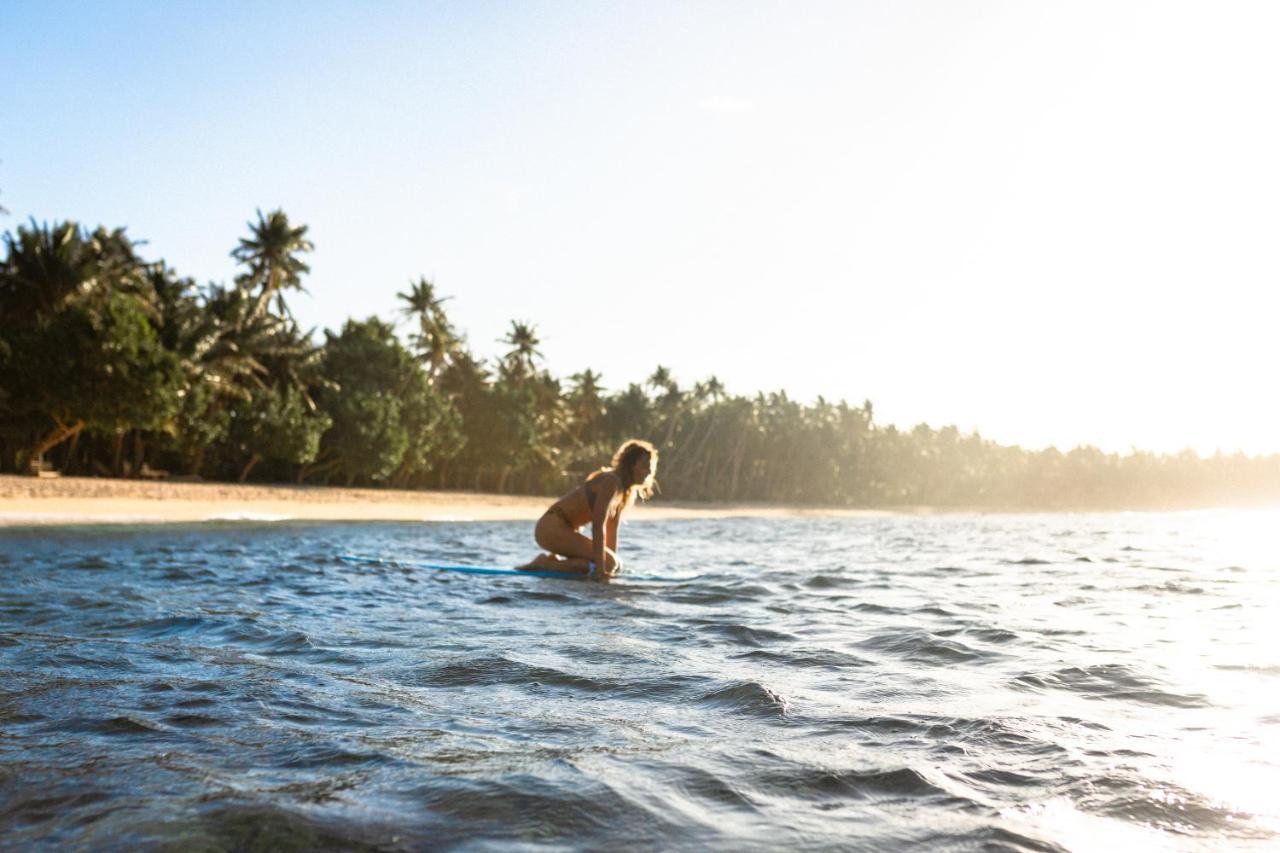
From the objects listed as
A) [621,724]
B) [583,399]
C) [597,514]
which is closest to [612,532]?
[597,514]

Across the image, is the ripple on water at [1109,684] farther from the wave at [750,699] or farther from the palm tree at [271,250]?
the palm tree at [271,250]

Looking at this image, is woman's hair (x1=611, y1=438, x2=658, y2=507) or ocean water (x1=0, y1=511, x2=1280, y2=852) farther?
woman's hair (x1=611, y1=438, x2=658, y2=507)

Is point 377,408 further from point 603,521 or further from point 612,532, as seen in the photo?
point 603,521

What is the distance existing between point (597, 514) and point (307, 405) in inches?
1593

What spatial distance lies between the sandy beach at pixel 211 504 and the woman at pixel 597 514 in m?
16.7

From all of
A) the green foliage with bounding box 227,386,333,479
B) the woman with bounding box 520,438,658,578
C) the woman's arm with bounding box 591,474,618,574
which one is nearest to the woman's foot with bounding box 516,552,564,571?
the woman with bounding box 520,438,658,578

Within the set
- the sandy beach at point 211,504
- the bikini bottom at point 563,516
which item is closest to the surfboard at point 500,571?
the bikini bottom at point 563,516

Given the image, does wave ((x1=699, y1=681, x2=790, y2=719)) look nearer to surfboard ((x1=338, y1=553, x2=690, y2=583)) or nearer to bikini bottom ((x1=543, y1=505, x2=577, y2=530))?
surfboard ((x1=338, y1=553, x2=690, y2=583))

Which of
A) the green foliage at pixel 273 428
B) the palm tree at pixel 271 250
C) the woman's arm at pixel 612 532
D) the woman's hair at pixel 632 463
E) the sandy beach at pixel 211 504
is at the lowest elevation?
the sandy beach at pixel 211 504

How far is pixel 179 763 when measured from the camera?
309 centimetres

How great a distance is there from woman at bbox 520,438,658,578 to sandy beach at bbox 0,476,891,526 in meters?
16.7

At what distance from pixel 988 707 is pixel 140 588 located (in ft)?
25.8

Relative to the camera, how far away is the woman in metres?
9.54

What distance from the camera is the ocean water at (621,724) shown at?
2.62 metres
